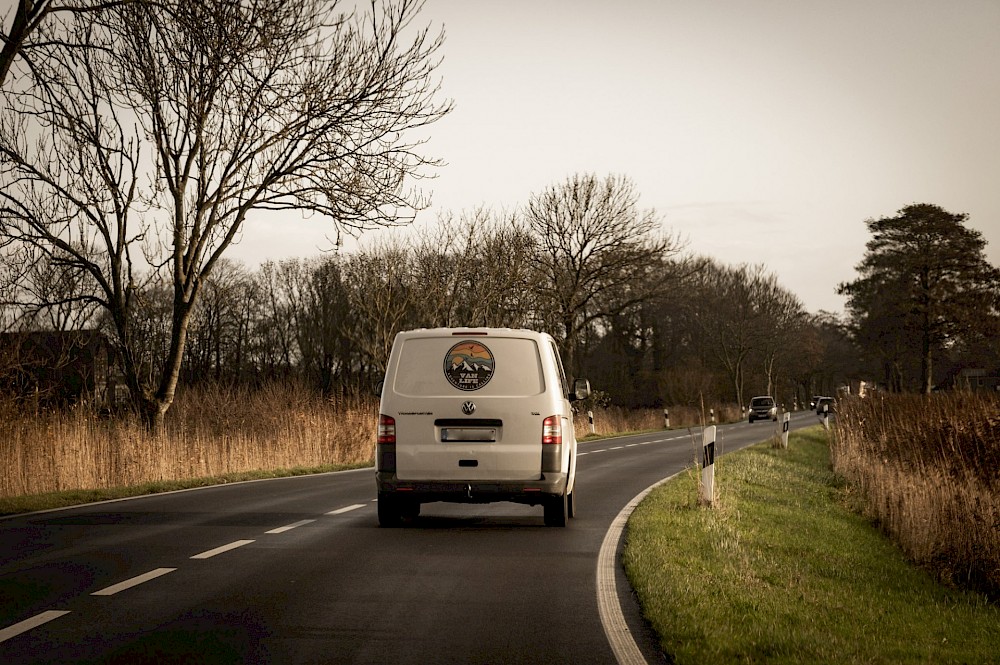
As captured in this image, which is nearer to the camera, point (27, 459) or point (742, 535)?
point (742, 535)

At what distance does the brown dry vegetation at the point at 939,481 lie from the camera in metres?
11.1

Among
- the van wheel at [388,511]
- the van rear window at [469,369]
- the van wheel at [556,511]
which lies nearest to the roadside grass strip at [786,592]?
the van wheel at [556,511]

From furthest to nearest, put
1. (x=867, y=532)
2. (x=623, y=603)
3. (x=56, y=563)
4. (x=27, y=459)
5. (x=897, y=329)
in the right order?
1. (x=897, y=329)
2. (x=27, y=459)
3. (x=867, y=532)
4. (x=56, y=563)
5. (x=623, y=603)

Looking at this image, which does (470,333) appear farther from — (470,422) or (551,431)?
(551,431)

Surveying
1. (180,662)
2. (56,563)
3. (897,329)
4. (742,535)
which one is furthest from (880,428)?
(897,329)

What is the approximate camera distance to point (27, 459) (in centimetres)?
1605

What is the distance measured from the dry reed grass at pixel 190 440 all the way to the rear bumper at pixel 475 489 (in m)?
7.45

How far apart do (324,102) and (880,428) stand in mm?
12342

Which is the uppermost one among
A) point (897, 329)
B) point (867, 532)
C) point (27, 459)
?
point (897, 329)

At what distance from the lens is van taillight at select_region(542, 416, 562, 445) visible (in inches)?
449

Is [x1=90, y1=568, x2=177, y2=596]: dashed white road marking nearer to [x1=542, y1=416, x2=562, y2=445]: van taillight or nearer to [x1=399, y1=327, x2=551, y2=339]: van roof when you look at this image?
[x1=399, y1=327, x2=551, y2=339]: van roof

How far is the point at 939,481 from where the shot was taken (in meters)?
13.0

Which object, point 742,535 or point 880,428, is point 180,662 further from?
point 880,428

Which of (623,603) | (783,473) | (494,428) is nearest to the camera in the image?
Answer: (623,603)
